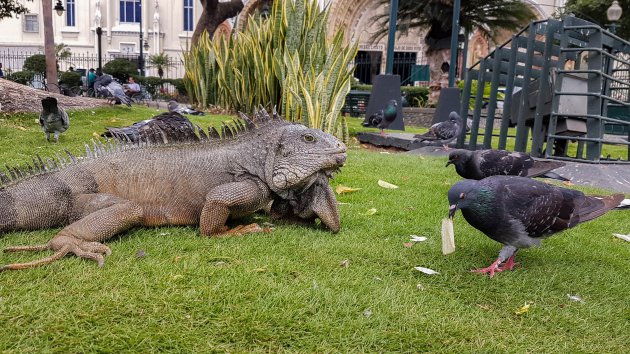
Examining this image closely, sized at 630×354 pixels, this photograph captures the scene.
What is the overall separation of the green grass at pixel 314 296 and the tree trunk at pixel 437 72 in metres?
19.1

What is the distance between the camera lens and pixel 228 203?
3.46m

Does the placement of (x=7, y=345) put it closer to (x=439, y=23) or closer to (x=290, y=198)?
(x=290, y=198)

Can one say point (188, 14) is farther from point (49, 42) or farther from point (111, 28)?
point (49, 42)

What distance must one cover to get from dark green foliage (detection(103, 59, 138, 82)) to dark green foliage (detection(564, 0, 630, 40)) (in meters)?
23.9

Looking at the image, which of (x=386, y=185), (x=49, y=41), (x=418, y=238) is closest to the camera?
(x=418, y=238)

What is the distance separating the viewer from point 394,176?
6414 millimetres

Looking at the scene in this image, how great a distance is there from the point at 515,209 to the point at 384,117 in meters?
8.69

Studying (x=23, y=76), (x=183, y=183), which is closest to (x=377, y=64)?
(x=23, y=76)

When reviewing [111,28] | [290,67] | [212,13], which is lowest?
[290,67]

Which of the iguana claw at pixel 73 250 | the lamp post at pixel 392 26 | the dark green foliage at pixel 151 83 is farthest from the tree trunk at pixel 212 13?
the iguana claw at pixel 73 250

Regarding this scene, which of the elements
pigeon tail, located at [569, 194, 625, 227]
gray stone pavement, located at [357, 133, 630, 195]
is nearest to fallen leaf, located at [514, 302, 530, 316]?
pigeon tail, located at [569, 194, 625, 227]

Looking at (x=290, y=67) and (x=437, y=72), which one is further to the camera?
(x=437, y=72)

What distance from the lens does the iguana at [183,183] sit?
10.9 ft

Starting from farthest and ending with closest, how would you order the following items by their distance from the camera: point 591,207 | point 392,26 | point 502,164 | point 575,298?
point 392,26 < point 502,164 < point 591,207 < point 575,298
